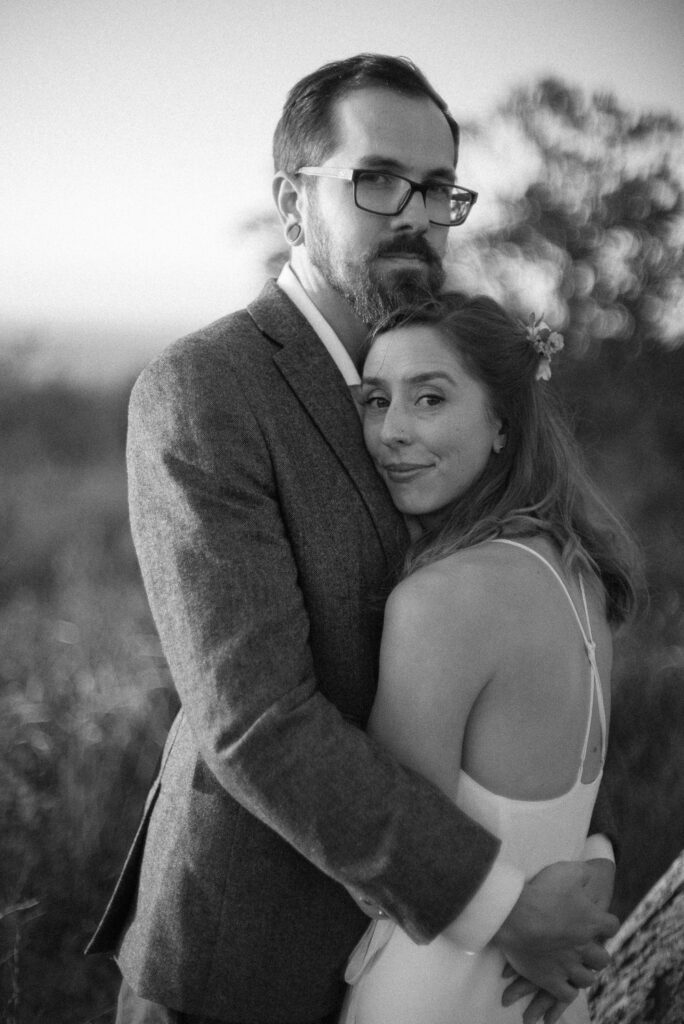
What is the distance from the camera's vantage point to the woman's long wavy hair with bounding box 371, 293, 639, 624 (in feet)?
4.92

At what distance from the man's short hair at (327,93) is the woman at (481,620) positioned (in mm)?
392

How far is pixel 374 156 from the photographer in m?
1.63

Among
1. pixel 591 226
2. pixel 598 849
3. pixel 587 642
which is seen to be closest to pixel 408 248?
pixel 587 642

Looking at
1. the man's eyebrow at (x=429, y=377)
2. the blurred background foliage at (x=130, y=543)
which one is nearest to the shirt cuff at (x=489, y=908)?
the man's eyebrow at (x=429, y=377)

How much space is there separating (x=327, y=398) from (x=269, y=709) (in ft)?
1.82

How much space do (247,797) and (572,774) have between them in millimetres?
470

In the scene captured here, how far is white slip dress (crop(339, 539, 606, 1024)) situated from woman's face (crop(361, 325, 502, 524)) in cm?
31

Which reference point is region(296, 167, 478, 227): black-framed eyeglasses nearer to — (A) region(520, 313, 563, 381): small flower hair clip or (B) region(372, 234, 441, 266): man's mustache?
(B) region(372, 234, 441, 266): man's mustache

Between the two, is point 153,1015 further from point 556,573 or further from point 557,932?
point 556,573

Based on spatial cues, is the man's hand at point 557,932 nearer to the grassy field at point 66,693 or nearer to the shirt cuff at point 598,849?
the shirt cuff at point 598,849

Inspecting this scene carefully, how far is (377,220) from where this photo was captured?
5.36 ft

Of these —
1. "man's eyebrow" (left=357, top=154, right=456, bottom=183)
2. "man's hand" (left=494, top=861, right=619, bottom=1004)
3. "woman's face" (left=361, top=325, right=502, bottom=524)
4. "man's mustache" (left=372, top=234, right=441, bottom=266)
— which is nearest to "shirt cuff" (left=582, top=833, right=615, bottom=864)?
"man's hand" (left=494, top=861, right=619, bottom=1004)

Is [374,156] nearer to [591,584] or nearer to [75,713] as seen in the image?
[591,584]

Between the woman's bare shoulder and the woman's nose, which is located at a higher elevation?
the woman's nose
